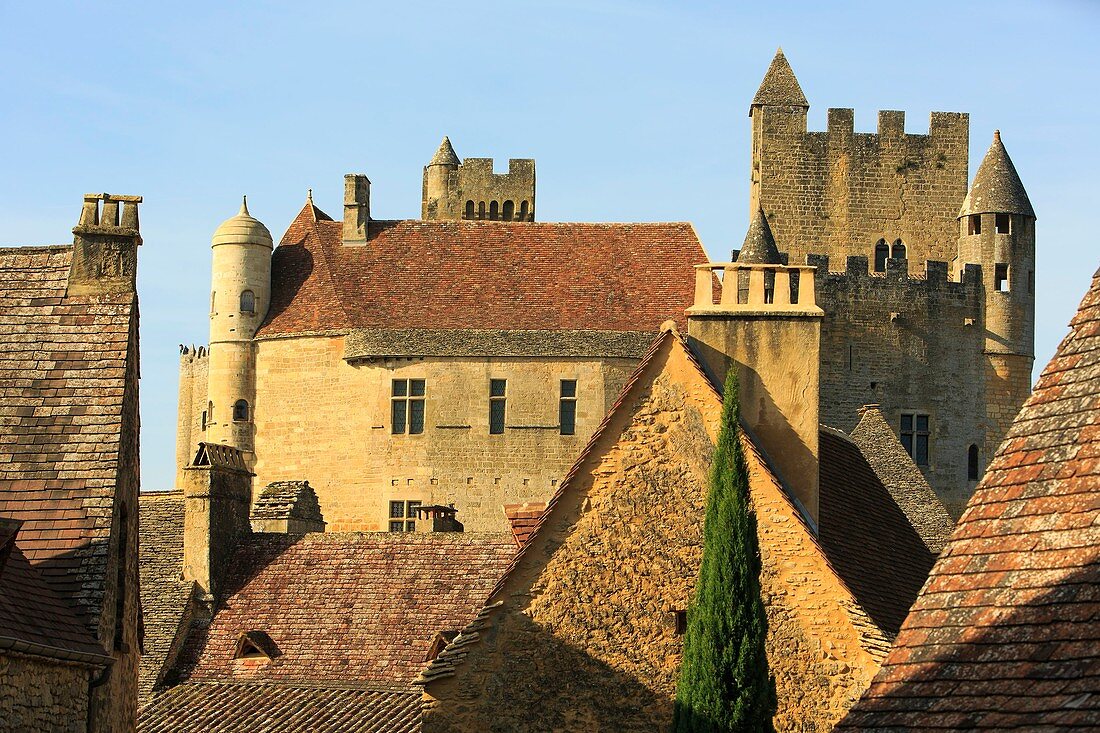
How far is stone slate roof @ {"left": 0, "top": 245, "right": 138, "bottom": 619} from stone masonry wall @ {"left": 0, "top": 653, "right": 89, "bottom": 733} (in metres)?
0.69

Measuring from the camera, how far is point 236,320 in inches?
2016

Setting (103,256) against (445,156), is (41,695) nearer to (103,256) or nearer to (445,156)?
(103,256)

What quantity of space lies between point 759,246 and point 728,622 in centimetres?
3636

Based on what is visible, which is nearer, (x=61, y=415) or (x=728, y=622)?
(x=728, y=622)

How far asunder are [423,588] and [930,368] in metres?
24.7

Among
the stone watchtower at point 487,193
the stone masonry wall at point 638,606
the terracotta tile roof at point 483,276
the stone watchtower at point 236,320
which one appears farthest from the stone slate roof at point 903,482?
the stone watchtower at point 487,193

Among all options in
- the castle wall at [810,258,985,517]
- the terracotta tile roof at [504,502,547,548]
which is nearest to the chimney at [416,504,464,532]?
the terracotta tile roof at [504,502,547,548]

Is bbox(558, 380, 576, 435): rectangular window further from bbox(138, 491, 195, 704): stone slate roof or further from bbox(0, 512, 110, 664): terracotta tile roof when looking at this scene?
bbox(0, 512, 110, 664): terracotta tile roof

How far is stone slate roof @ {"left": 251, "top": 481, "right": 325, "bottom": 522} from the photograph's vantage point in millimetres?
38594

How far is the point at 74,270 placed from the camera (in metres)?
21.1

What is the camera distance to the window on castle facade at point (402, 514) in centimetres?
4650

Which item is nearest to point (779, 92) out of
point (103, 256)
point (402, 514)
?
point (402, 514)

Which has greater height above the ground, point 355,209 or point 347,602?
point 355,209

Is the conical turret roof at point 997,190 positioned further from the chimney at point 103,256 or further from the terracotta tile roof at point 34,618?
the terracotta tile roof at point 34,618
